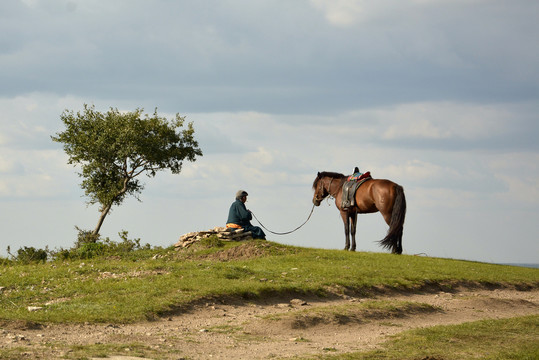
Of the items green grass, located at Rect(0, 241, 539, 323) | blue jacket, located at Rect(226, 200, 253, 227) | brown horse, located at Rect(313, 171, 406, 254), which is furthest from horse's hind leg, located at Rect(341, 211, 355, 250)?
blue jacket, located at Rect(226, 200, 253, 227)

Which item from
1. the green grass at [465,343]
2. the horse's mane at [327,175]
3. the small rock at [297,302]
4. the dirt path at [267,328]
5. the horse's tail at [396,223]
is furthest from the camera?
the horse's mane at [327,175]

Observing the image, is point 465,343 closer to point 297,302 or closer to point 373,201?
point 297,302

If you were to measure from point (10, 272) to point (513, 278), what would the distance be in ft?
64.8

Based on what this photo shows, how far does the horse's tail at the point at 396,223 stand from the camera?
2548 centimetres

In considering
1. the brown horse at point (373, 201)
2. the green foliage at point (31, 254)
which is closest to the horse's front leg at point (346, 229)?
the brown horse at point (373, 201)

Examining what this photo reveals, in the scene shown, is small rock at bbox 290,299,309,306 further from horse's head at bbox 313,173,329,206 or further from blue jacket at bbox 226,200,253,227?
horse's head at bbox 313,173,329,206

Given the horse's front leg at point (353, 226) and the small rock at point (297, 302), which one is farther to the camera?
the horse's front leg at point (353, 226)

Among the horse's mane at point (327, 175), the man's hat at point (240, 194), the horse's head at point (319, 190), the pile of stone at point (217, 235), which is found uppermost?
the horse's mane at point (327, 175)

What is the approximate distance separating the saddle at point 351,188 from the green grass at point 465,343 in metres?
12.7

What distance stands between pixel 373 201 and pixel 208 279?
469 inches

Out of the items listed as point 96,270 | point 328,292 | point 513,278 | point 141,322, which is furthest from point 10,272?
point 513,278

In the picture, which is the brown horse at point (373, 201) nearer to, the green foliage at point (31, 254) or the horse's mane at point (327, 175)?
the horse's mane at point (327, 175)

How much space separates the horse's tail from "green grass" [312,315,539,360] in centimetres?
1056

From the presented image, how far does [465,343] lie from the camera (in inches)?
490
